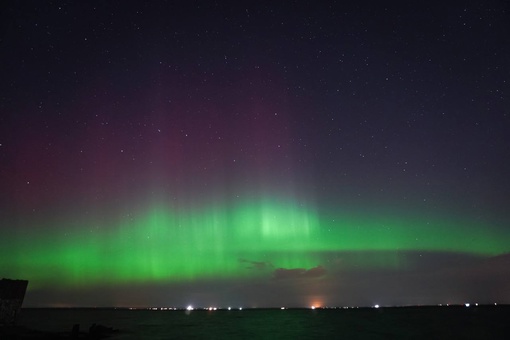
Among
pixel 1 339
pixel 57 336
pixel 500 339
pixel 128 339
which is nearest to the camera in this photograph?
pixel 1 339

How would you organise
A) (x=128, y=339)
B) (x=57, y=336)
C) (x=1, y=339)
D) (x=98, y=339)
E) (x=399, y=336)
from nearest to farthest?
(x=1, y=339) → (x=57, y=336) → (x=98, y=339) → (x=128, y=339) → (x=399, y=336)

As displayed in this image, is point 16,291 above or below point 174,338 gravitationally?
above

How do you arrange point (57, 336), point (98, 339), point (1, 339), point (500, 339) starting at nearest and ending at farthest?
point (1, 339)
point (57, 336)
point (98, 339)
point (500, 339)

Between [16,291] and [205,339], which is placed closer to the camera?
[16,291]

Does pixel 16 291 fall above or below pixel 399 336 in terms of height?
above

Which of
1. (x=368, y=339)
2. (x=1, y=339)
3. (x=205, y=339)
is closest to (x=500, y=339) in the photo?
(x=368, y=339)

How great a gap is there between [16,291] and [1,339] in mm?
6553

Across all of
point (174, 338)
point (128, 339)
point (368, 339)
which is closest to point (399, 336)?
point (368, 339)

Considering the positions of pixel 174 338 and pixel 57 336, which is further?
pixel 174 338

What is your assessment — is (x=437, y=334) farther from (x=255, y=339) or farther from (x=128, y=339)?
(x=128, y=339)

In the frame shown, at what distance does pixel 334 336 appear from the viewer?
62.9m

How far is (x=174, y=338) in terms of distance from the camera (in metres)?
58.4

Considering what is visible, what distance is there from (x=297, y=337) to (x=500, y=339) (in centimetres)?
2817

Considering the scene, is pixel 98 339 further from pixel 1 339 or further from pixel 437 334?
pixel 437 334
